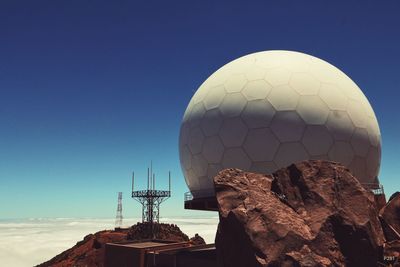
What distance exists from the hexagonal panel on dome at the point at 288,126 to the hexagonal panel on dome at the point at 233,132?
1304 millimetres

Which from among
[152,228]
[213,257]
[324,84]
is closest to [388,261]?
[213,257]

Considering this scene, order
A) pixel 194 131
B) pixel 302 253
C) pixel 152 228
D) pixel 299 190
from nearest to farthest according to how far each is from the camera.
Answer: pixel 302 253
pixel 299 190
pixel 194 131
pixel 152 228

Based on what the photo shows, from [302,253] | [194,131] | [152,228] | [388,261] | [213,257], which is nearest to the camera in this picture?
[302,253]

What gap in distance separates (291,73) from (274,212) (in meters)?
9.82

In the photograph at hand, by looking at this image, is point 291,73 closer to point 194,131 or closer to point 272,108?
point 272,108

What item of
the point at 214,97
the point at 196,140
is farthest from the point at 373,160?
the point at 196,140

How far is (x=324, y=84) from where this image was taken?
16.5 meters

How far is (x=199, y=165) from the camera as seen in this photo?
17234 millimetres

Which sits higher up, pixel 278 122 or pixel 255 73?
pixel 255 73

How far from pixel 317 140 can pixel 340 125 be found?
1.39 m

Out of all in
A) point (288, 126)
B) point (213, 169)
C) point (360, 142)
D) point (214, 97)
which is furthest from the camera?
point (214, 97)

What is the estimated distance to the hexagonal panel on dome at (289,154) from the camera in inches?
591

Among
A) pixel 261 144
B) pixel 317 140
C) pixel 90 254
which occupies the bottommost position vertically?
pixel 90 254

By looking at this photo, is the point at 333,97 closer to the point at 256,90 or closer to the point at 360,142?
the point at 360,142
